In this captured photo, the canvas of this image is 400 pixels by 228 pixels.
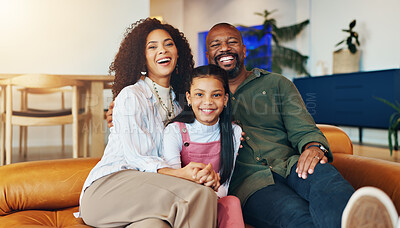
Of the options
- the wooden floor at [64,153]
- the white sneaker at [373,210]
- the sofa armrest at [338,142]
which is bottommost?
the wooden floor at [64,153]

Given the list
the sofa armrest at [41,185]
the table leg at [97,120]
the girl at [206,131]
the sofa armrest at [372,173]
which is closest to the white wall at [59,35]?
the table leg at [97,120]

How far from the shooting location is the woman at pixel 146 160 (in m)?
1.05

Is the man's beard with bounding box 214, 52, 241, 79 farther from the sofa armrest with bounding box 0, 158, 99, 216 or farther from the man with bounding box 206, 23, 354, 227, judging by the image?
the sofa armrest with bounding box 0, 158, 99, 216

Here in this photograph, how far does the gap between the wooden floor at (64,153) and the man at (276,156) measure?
273 centimetres

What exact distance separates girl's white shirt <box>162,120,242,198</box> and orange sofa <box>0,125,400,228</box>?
42 centimetres

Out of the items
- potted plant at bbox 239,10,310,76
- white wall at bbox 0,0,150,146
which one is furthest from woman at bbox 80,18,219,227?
potted plant at bbox 239,10,310,76

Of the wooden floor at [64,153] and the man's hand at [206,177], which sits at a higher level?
the man's hand at [206,177]

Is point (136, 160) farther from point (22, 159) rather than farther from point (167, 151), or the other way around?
point (22, 159)

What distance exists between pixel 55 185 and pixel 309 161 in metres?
1.07

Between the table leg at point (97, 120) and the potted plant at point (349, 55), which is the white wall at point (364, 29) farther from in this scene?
the table leg at point (97, 120)

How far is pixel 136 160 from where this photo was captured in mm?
1246

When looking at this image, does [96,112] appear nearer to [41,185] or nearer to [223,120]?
[41,185]

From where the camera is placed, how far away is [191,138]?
55.8 inches

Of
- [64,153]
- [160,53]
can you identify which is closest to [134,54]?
[160,53]
